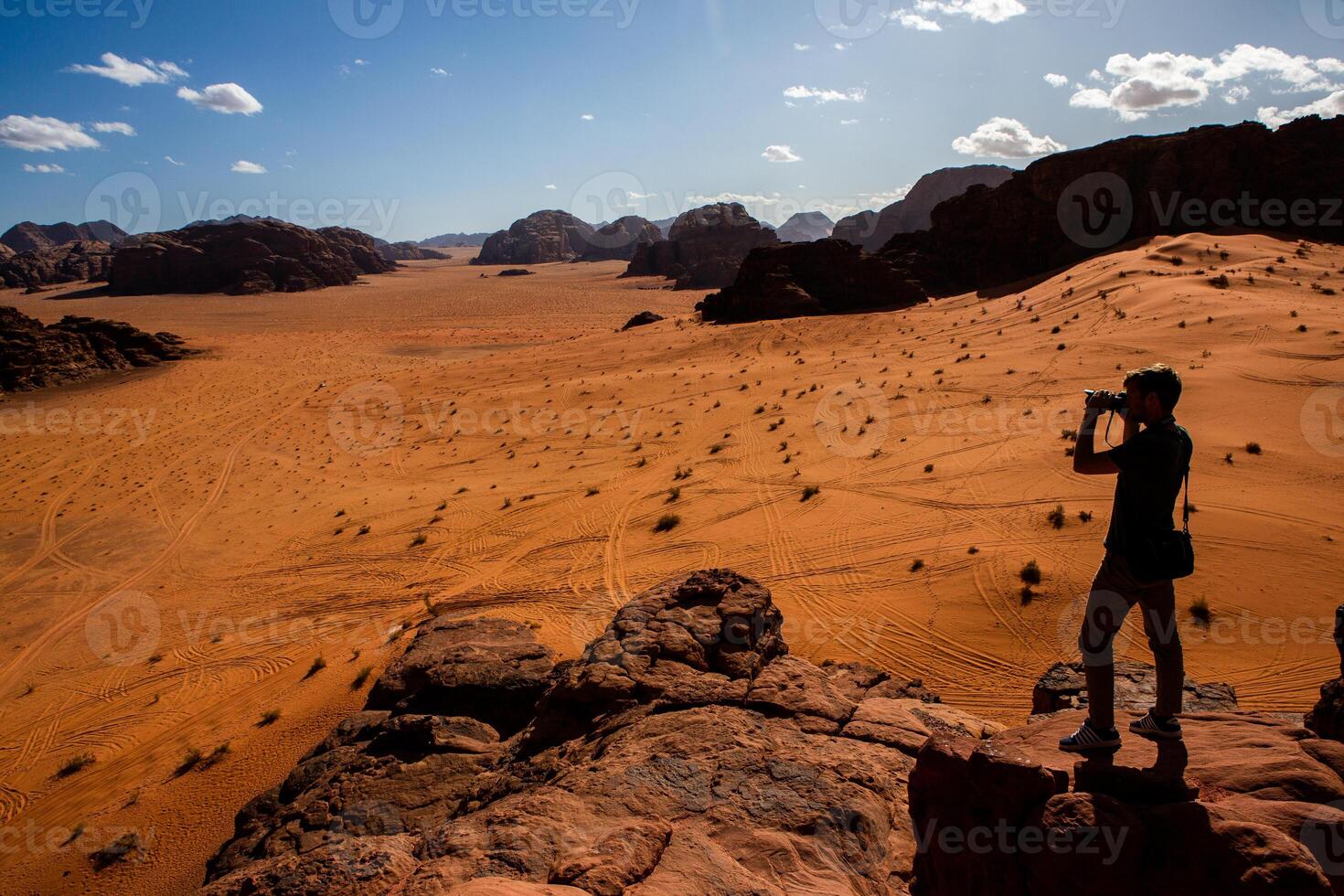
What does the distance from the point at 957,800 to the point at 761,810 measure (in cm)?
125

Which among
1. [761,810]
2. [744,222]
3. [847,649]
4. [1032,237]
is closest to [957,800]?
[761,810]

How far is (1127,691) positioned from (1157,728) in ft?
7.22

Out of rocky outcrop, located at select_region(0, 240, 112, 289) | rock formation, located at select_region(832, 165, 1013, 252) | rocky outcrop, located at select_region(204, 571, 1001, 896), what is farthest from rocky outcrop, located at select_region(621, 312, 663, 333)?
rocky outcrop, located at select_region(0, 240, 112, 289)

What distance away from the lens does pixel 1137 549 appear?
12.2ft

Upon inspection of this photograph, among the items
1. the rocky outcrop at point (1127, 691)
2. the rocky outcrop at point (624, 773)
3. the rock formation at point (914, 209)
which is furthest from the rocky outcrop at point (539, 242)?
the rocky outcrop at point (1127, 691)

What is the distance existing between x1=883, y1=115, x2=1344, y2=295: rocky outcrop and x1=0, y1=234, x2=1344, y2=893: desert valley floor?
4.21m

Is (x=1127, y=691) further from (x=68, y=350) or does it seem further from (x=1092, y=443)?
(x=68, y=350)

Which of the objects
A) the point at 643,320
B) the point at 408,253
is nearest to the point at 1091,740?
the point at 643,320

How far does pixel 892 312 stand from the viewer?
1356 inches

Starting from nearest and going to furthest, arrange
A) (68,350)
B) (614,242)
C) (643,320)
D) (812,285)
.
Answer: (68,350) < (812,285) < (643,320) < (614,242)

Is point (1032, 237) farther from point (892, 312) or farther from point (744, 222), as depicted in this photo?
point (744, 222)

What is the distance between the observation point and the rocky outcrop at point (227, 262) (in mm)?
76562

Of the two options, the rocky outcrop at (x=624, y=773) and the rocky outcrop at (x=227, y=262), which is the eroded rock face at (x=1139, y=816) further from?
the rocky outcrop at (x=227, y=262)

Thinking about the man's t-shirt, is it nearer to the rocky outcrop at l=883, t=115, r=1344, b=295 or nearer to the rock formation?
the rocky outcrop at l=883, t=115, r=1344, b=295
